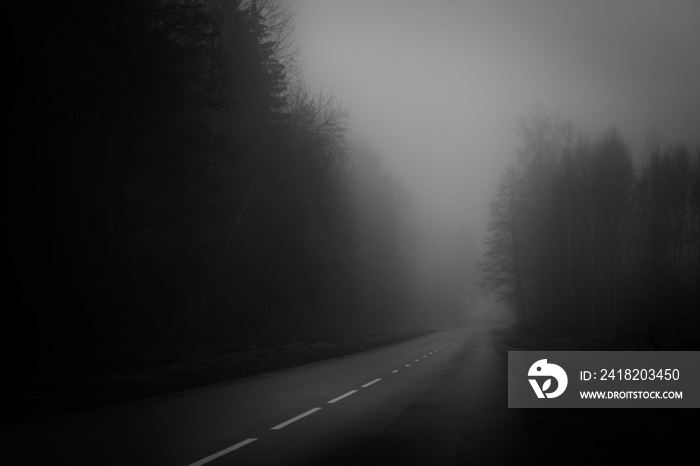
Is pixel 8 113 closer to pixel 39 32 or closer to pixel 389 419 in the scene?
pixel 39 32

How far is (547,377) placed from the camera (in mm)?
13828

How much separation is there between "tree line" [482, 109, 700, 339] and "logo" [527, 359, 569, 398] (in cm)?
1697

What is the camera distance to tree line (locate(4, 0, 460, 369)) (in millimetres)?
13203

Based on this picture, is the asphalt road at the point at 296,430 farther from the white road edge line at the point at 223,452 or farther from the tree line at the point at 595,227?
the tree line at the point at 595,227

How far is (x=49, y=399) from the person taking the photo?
10.3m

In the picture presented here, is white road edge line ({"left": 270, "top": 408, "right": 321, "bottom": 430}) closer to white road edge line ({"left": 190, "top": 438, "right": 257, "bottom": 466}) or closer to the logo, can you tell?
white road edge line ({"left": 190, "top": 438, "right": 257, "bottom": 466})

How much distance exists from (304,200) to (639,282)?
101 feet

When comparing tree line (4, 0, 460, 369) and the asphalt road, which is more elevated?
tree line (4, 0, 460, 369)

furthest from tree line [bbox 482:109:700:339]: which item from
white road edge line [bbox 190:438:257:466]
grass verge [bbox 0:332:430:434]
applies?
white road edge line [bbox 190:438:257:466]

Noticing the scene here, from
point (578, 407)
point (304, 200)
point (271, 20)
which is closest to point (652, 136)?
point (304, 200)

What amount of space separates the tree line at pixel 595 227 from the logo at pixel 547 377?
17.0 meters

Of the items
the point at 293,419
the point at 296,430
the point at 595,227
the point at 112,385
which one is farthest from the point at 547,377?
the point at 595,227

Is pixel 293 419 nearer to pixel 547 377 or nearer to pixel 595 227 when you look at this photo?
pixel 547 377

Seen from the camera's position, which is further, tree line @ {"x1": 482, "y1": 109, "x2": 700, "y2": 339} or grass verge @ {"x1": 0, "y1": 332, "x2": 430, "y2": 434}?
tree line @ {"x1": 482, "y1": 109, "x2": 700, "y2": 339}
